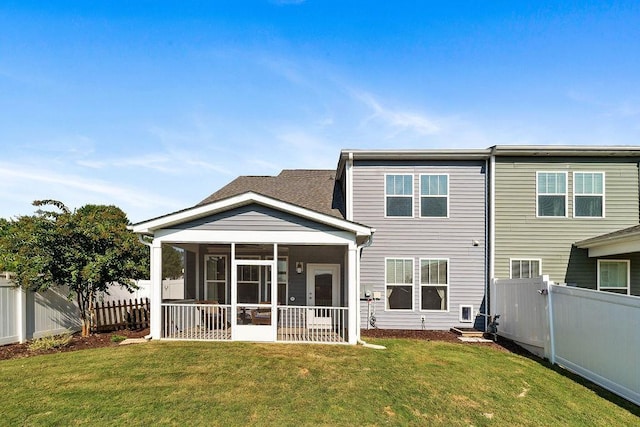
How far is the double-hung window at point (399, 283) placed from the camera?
469 inches

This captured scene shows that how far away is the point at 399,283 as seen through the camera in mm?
11930

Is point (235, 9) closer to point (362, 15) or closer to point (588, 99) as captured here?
point (362, 15)

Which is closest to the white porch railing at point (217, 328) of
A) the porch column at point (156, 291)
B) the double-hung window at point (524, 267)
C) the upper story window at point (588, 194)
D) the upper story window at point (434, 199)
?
the porch column at point (156, 291)

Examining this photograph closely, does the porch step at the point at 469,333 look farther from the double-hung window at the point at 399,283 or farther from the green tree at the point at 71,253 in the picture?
the green tree at the point at 71,253

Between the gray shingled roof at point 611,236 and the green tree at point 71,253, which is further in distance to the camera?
the gray shingled roof at point 611,236

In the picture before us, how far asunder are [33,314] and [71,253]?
1.82 meters

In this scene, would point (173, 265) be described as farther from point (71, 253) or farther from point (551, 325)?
point (551, 325)

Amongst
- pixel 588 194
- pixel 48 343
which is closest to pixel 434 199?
pixel 588 194

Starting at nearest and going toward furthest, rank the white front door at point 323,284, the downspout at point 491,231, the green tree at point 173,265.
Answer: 1. the downspout at point 491,231
2. the white front door at point 323,284
3. the green tree at point 173,265

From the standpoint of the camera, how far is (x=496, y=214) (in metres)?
11.9

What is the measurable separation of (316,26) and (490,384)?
11787 millimetres

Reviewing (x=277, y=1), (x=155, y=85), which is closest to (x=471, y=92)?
(x=277, y=1)

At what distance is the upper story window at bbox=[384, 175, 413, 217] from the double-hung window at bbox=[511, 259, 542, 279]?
3540 millimetres

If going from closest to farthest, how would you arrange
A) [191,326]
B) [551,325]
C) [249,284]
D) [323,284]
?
[551,325] → [191,326] → [323,284] → [249,284]
